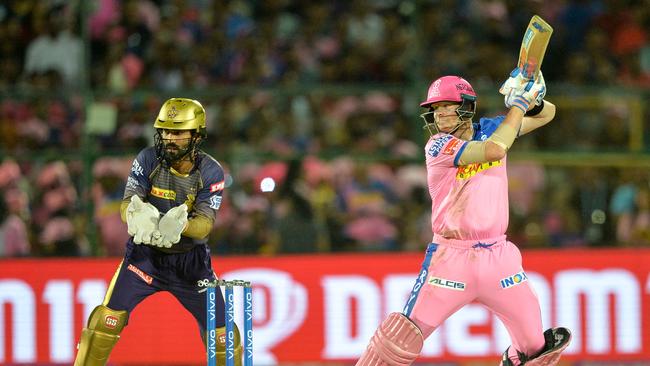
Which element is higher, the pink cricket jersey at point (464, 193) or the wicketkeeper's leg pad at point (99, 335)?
the pink cricket jersey at point (464, 193)

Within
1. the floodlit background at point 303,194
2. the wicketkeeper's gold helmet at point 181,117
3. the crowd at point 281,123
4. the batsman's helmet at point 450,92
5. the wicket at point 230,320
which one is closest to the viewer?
the wicket at point 230,320

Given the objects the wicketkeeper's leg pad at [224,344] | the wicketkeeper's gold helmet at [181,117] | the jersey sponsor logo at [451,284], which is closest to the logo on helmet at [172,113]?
the wicketkeeper's gold helmet at [181,117]


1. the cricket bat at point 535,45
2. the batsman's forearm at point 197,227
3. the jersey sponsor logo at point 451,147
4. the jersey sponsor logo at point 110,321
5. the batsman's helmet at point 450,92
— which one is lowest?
the jersey sponsor logo at point 110,321

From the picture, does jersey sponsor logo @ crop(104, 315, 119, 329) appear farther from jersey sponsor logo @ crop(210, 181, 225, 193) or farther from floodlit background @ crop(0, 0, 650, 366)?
floodlit background @ crop(0, 0, 650, 366)

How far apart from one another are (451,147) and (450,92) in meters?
0.37

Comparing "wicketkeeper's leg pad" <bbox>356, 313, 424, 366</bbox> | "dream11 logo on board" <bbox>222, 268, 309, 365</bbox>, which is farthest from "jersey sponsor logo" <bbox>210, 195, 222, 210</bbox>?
"dream11 logo on board" <bbox>222, 268, 309, 365</bbox>

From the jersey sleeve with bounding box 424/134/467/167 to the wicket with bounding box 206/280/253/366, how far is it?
1.39 m

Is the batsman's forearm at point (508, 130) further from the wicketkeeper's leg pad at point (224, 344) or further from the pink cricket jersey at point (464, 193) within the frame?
the wicketkeeper's leg pad at point (224, 344)

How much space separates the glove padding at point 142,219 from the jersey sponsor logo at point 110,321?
711mm

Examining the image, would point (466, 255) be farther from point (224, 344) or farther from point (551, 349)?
point (224, 344)

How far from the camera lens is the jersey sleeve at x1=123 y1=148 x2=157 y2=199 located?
297 inches

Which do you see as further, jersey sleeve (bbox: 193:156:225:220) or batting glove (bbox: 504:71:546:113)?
jersey sleeve (bbox: 193:156:225:220)

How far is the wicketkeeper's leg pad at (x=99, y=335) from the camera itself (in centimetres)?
757

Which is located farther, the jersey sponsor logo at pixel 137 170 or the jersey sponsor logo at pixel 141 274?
the jersey sponsor logo at pixel 141 274
